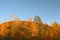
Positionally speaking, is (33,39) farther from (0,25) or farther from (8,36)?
(0,25)

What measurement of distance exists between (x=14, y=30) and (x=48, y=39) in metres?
5.85

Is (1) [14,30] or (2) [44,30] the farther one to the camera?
(2) [44,30]

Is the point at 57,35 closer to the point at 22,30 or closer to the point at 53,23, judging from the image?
the point at 53,23

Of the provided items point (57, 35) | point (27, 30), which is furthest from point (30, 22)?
point (57, 35)

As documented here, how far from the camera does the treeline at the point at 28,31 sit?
2798 centimetres

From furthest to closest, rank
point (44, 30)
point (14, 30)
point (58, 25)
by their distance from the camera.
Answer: point (58, 25) < point (44, 30) < point (14, 30)

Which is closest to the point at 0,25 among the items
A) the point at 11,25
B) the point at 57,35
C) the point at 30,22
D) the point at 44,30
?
the point at 11,25

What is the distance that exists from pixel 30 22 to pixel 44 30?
8.84 feet

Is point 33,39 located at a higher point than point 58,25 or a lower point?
lower

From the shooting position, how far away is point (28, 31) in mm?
29125

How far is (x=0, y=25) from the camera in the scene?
101 feet

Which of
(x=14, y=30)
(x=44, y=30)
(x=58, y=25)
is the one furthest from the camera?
(x=58, y=25)

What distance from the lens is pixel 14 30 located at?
27797mm

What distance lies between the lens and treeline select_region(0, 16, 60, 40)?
27984 mm
